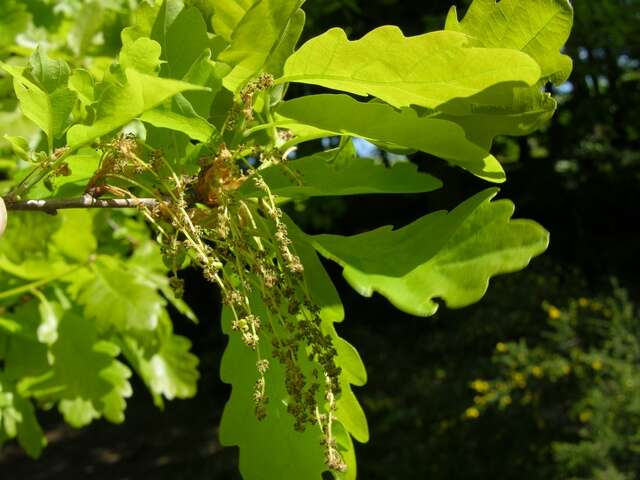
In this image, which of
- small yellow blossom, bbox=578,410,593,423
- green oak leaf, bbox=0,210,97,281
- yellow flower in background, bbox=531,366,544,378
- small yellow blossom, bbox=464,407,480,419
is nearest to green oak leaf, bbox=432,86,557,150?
green oak leaf, bbox=0,210,97,281

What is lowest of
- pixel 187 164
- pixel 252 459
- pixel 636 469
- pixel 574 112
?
pixel 574 112

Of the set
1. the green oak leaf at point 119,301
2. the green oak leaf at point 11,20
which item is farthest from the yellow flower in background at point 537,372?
the green oak leaf at point 11,20

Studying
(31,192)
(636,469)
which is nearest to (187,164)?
(31,192)

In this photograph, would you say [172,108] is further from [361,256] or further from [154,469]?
[154,469]

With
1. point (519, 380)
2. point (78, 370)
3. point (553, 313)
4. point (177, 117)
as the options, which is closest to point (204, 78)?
point (177, 117)

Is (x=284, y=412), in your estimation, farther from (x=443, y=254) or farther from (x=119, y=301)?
(x=119, y=301)
